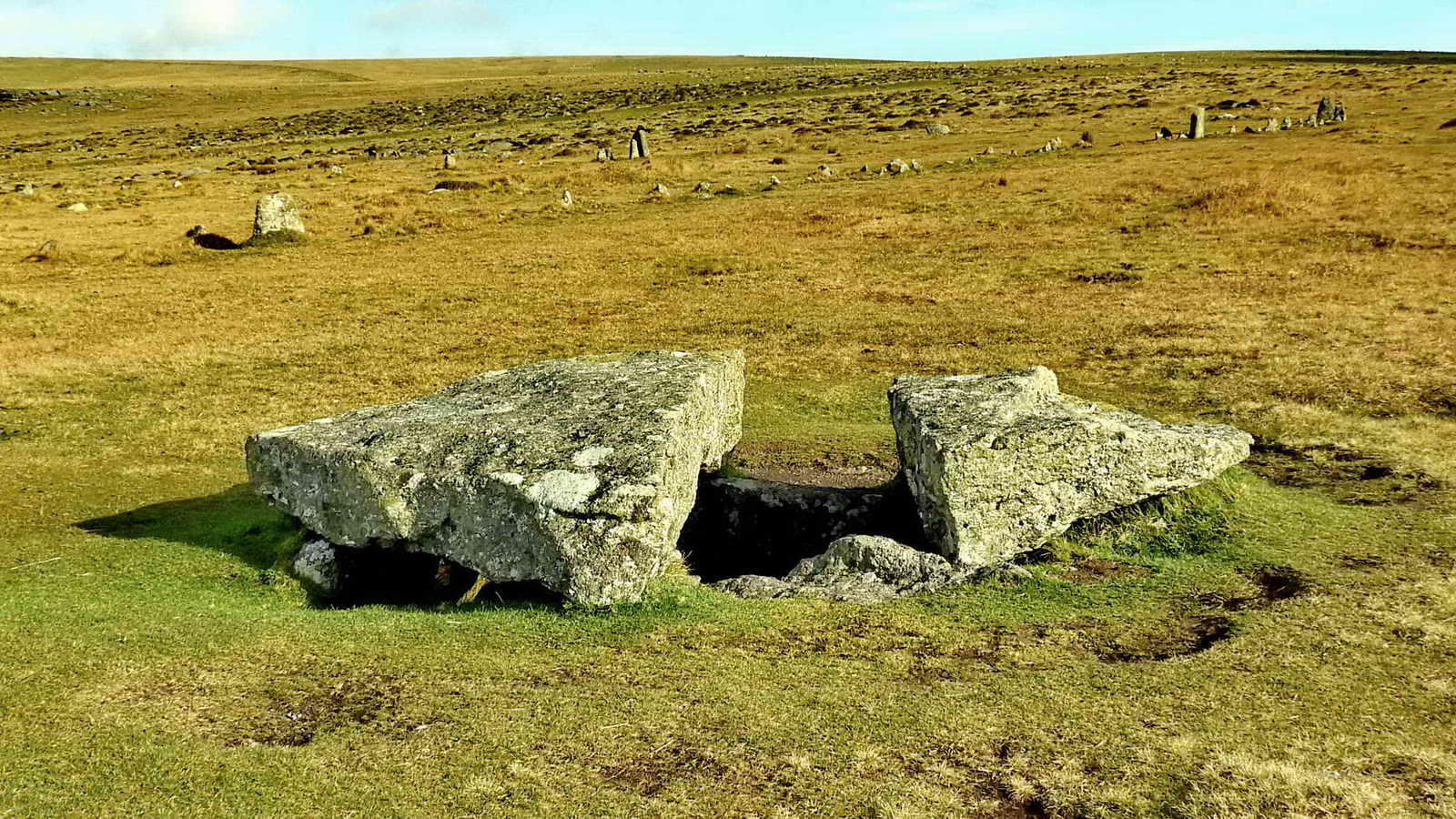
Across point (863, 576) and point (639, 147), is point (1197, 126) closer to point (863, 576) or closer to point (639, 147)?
point (639, 147)

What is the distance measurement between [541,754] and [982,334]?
15886 mm

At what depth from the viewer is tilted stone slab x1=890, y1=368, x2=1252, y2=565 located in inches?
A: 381

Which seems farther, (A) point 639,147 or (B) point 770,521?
(A) point 639,147

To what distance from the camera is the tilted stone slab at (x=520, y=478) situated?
8.95 m

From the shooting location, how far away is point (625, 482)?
908 cm

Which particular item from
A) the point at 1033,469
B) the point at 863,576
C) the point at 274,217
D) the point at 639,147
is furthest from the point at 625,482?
the point at 639,147

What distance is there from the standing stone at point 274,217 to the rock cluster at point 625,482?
24.9m

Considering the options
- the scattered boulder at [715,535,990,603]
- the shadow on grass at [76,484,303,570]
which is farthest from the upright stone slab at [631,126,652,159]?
the scattered boulder at [715,535,990,603]

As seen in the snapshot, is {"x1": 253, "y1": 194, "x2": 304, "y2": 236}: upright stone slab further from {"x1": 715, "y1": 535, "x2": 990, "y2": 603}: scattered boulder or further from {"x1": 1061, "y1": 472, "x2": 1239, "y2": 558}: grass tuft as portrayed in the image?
{"x1": 1061, "y1": 472, "x2": 1239, "y2": 558}: grass tuft

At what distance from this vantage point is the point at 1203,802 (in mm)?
5922

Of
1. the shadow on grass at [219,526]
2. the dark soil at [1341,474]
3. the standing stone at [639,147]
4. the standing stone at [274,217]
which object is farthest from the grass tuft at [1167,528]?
the standing stone at [639,147]

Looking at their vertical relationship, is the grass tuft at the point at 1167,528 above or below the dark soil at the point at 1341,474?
above

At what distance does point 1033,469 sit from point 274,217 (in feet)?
96.9

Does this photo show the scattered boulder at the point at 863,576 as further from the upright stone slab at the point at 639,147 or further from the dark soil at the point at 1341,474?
the upright stone slab at the point at 639,147
